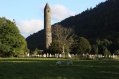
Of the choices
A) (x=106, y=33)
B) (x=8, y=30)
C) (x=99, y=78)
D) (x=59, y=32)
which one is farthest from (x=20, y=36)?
(x=99, y=78)

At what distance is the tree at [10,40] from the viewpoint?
112250 millimetres

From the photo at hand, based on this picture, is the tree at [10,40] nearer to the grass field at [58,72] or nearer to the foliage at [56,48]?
the foliage at [56,48]

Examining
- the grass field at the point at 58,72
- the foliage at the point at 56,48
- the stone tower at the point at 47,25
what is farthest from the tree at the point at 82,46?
the grass field at the point at 58,72

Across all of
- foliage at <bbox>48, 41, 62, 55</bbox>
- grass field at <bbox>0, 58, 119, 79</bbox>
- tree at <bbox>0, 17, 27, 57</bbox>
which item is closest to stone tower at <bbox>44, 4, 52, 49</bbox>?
foliage at <bbox>48, 41, 62, 55</bbox>

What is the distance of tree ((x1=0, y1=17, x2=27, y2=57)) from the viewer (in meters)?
112

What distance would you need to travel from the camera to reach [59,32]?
134 m

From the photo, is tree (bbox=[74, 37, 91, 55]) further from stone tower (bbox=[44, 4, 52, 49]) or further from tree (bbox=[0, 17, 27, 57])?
stone tower (bbox=[44, 4, 52, 49])

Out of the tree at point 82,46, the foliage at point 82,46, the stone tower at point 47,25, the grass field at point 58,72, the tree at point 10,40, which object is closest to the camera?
the grass field at point 58,72

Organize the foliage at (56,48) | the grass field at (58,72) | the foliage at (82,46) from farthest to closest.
A: the foliage at (82,46)
the foliage at (56,48)
the grass field at (58,72)

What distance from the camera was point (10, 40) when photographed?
114 metres

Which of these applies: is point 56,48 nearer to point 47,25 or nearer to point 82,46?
point 82,46

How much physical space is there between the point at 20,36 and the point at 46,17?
59.0 m

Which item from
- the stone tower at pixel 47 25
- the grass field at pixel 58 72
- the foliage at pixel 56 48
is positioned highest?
the stone tower at pixel 47 25

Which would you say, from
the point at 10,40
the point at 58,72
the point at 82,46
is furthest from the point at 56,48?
the point at 58,72
